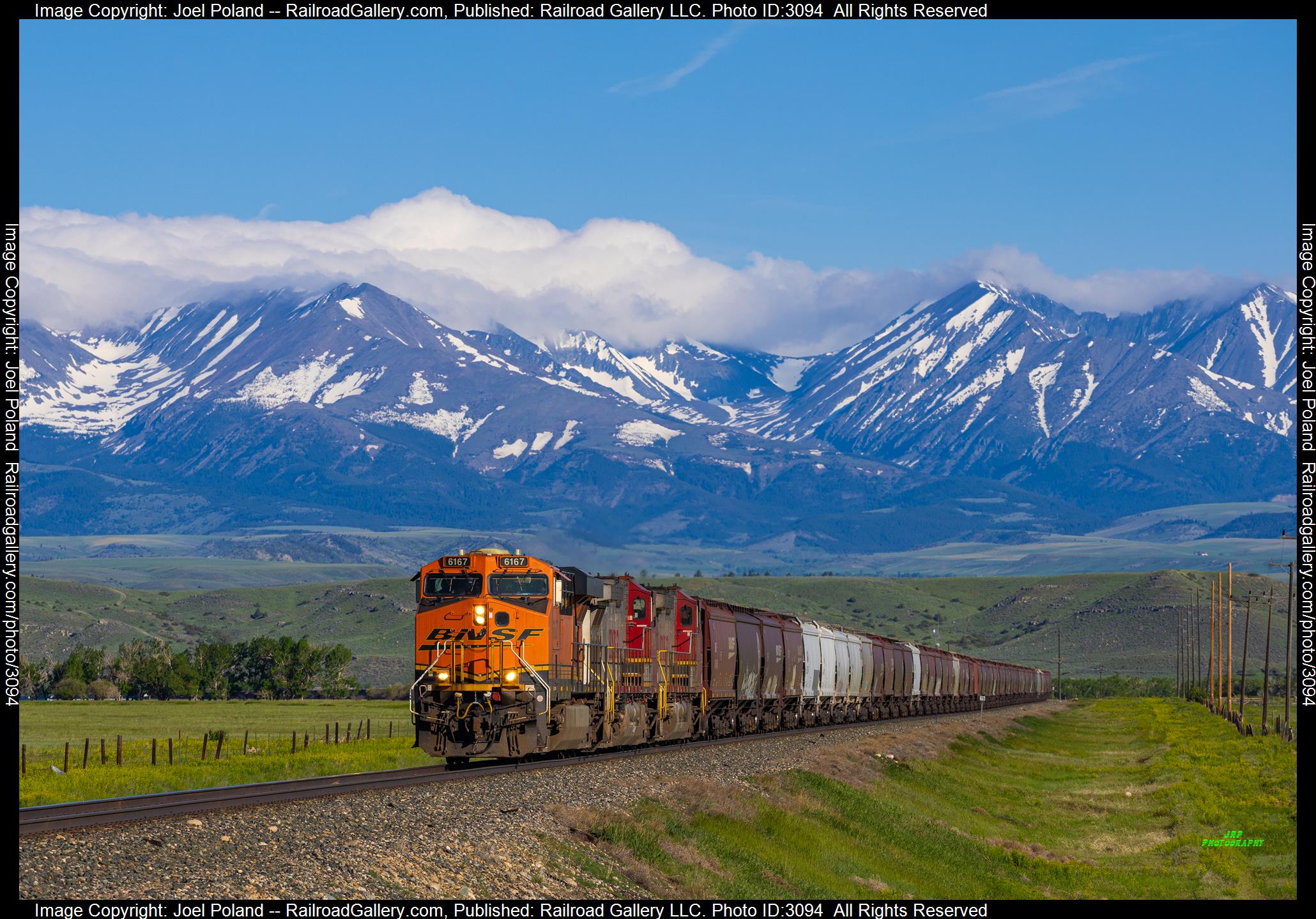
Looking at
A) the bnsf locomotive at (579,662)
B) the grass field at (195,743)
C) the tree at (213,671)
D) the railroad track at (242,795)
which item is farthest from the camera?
the tree at (213,671)

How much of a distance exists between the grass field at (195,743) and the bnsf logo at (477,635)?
6.45m

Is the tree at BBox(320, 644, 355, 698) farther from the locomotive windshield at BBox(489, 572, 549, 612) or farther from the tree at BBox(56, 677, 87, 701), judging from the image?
the locomotive windshield at BBox(489, 572, 549, 612)

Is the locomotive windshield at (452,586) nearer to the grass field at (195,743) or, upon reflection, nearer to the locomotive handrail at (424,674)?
the locomotive handrail at (424,674)

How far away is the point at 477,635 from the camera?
1585 inches

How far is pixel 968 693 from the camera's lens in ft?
408

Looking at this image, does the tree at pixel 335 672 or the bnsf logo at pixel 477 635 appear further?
the tree at pixel 335 672

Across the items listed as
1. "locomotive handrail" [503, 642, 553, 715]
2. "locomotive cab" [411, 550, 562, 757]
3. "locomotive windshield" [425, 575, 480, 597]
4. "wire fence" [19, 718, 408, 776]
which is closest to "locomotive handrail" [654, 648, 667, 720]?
"locomotive cab" [411, 550, 562, 757]

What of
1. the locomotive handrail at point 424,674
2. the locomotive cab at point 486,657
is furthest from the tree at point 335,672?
the locomotive handrail at point 424,674

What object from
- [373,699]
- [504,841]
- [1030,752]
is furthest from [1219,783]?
[373,699]

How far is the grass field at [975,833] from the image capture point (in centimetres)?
3056

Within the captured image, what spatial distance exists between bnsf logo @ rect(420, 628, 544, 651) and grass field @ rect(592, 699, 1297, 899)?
724 centimetres

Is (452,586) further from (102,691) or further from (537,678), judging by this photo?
(102,691)
